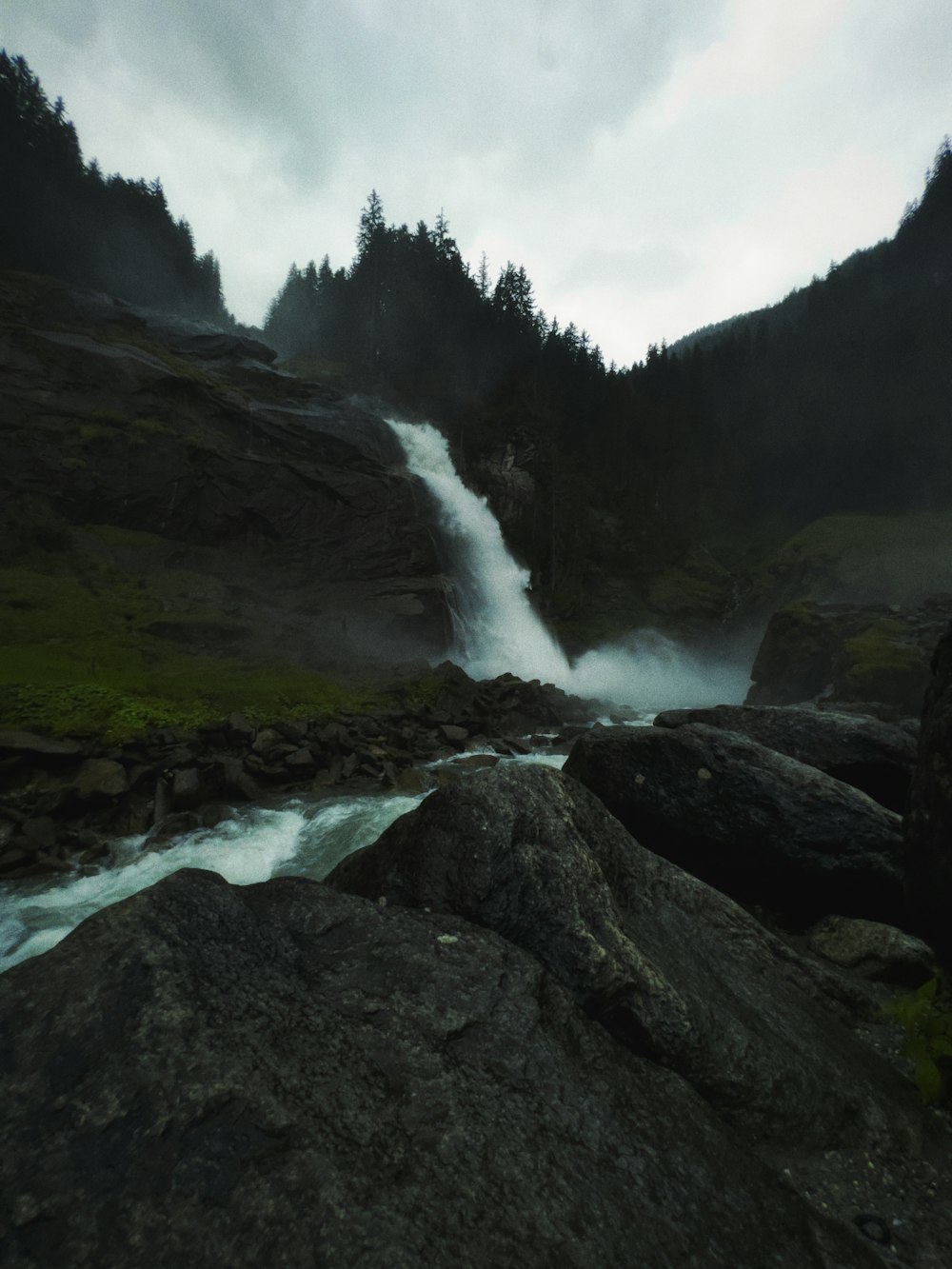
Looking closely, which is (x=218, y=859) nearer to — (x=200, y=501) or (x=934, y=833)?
(x=934, y=833)

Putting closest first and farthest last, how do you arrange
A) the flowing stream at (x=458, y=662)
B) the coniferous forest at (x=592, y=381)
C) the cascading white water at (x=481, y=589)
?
the flowing stream at (x=458, y=662) < the cascading white water at (x=481, y=589) < the coniferous forest at (x=592, y=381)

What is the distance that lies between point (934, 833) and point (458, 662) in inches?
1096

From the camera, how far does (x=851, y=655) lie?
90.0ft

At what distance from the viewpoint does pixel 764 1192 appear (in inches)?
106

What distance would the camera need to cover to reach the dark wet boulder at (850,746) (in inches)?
326

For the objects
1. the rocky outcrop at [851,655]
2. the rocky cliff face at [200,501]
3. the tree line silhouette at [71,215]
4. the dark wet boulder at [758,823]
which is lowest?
the rocky outcrop at [851,655]

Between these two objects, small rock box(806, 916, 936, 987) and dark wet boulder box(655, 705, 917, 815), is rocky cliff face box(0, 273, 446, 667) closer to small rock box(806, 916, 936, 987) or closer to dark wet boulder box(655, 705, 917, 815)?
dark wet boulder box(655, 705, 917, 815)

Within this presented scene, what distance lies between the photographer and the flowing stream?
9.02m

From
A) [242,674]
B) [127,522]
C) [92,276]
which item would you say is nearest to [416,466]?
[127,522]

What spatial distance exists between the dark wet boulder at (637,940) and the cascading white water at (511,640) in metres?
26.8

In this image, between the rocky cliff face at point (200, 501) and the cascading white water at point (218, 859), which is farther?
the rocky cliff face at point (200, 501)

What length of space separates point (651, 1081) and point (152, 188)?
98653mm

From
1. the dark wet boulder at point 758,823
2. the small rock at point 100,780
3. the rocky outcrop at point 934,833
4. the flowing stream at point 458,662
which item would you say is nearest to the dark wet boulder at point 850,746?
the dark wet boulder at point 758,823

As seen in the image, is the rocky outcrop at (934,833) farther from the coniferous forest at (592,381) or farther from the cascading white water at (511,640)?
the coniferous forest at (592,381)
